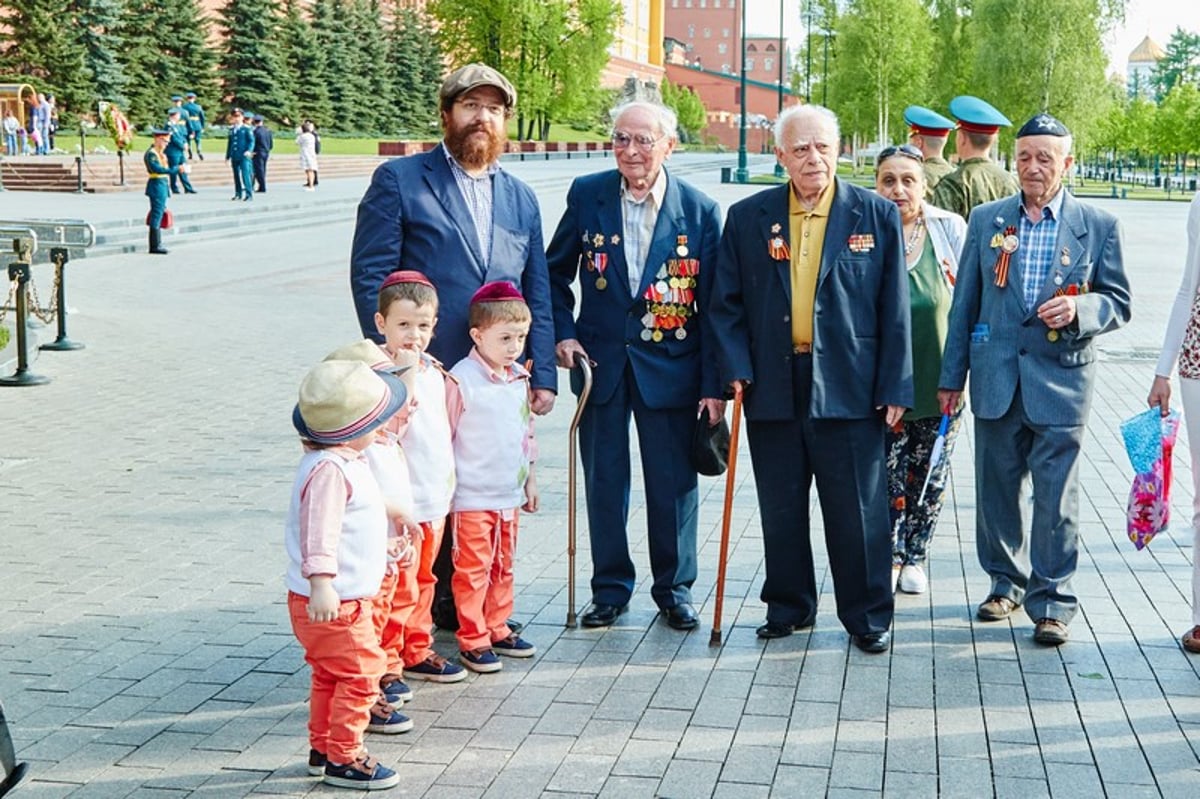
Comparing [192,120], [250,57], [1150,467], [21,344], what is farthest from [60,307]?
[250,57]

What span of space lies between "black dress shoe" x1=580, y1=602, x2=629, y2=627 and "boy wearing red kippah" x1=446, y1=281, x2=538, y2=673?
57 cm

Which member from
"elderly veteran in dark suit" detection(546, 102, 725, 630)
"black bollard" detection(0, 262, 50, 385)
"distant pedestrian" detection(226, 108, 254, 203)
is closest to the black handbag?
"elderly veteran in dark suit" detection(546, 102, 725, 630)

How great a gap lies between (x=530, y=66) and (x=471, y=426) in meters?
73.0

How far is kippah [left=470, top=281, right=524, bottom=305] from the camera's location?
5195 mm

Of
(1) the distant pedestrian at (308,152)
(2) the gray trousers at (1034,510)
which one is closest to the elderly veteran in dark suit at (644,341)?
(2) the gray trousers at (1034,510)

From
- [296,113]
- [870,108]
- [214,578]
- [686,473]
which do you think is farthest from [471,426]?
[870,108]

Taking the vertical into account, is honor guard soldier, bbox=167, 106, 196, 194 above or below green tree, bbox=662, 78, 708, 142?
below

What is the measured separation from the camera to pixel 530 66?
76000 mm

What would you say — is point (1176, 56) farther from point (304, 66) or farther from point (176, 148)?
point (176, 148)

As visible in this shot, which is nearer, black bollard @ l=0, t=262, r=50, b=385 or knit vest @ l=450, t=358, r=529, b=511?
knit vest @ l=450, t=358, r=529, b=511

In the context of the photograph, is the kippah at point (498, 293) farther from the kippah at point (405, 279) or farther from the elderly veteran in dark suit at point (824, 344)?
the elderly veteran in dark suit at point (824, 344)

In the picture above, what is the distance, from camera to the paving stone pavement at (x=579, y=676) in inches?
172

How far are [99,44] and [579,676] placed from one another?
50571 mm

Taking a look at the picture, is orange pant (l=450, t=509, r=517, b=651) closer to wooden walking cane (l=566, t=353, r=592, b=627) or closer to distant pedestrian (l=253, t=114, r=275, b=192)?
wooden walking cane (l=566, t=353, r=592, b=627)
